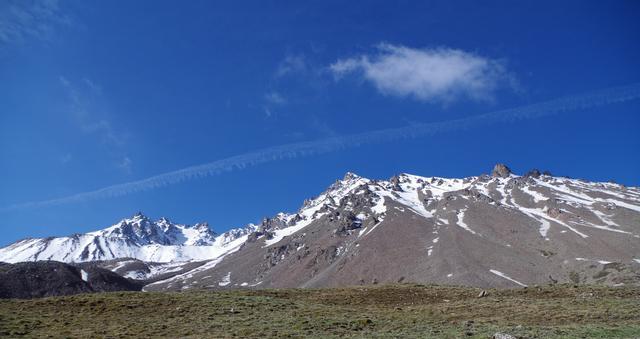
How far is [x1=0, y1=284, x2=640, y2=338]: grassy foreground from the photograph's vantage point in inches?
1216

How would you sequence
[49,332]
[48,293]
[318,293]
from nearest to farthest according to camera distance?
1. [49,332]
2. [318,293]
3. [48,293]

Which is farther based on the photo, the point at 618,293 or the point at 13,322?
the point at 618,293

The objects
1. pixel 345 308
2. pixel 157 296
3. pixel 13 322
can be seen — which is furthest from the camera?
pixel 157 296

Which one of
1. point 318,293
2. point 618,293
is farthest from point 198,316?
point 618,293

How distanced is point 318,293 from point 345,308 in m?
9.11

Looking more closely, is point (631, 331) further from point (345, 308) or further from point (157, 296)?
point (157, 296)

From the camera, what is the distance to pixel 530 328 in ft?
98.6

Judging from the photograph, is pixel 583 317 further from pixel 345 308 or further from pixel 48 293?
pixel 48 293

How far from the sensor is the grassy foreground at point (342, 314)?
30891mm

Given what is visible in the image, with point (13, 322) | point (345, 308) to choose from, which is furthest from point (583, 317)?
point (13, 322)

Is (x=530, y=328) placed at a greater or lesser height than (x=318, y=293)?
lesser

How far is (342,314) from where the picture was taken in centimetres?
3738

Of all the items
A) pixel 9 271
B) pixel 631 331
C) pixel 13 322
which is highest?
pixel 9 271

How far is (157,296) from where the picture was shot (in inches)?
1747
